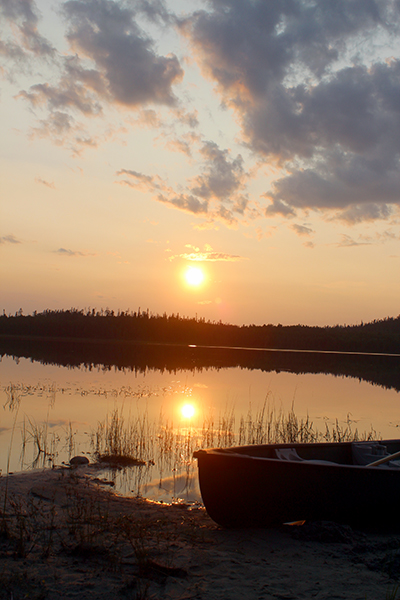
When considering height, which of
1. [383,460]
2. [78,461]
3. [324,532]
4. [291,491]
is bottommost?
[78,461]

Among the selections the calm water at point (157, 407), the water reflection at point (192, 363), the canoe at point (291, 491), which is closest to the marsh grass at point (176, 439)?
the calm water at point (157, 407)

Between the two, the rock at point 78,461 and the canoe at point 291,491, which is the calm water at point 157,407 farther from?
the canoe at point 291,491

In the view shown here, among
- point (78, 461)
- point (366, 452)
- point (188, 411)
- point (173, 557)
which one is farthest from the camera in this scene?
point (188, 411)

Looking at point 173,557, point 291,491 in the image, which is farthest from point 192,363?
point 173,557

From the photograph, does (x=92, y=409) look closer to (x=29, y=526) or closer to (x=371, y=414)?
(x=29, y=526)

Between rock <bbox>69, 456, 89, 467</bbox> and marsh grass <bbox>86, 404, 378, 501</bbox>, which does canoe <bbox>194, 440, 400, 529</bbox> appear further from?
rock <bbox>69, 456, 89, 467</bbox>

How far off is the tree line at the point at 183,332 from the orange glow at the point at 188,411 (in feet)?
251

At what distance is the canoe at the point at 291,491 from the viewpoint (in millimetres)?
6562

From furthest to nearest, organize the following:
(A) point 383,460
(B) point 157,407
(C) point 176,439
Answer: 1. (B) point 157,407
2. (C) point 176,439
3. (A) point 383,460

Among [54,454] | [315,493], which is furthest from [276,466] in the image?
[54,454]

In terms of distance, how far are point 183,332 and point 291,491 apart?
97.5 meters

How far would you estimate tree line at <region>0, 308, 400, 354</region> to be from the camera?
9275 centimetres

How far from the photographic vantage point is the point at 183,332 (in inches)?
4090

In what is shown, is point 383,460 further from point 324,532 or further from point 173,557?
point 173,557
